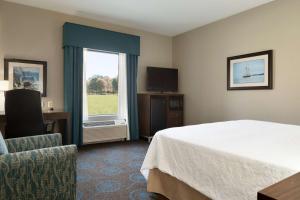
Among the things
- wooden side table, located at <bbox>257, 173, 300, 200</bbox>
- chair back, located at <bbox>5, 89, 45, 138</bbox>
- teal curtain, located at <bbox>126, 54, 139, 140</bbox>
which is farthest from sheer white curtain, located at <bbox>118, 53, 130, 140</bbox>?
wooden side table, located at <bbox>257, 173, 300, 200</bbox>

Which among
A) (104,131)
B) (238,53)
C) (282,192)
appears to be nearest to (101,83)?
(104,131)

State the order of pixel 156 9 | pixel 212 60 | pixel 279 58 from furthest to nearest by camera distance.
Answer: pixel 212 60, pixel 156 9, pixel 279 58

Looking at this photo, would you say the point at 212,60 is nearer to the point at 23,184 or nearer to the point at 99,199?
the point at 99,199

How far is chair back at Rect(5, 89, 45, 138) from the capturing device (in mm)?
2822

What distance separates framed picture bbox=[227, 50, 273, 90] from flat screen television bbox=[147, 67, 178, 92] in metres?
1.46

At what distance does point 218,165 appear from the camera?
58.5 inches

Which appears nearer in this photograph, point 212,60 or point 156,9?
point 156,9

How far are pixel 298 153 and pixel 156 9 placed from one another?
340cm

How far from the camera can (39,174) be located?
1.52 meters

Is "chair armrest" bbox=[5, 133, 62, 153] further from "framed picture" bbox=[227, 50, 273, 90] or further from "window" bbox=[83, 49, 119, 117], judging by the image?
"framed picture" bbox=[227, 50, 273, 90]

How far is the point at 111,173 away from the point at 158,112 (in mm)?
2218

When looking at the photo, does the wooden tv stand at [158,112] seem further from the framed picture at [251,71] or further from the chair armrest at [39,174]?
the chair armrest at [39,174]

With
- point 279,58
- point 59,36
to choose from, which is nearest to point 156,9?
point 59,36

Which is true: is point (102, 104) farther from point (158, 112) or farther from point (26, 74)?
point (26, 74)
